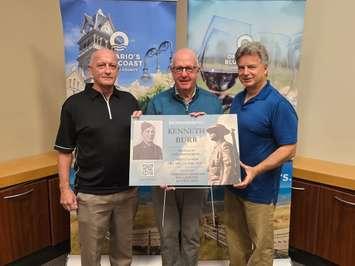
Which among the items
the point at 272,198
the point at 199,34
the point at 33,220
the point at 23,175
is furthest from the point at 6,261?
the point at 199,34

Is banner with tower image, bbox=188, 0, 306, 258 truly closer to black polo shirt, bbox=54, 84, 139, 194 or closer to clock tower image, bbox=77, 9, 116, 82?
clock tower image, bbox=77, 9, 116, 82

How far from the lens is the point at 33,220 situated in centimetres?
248

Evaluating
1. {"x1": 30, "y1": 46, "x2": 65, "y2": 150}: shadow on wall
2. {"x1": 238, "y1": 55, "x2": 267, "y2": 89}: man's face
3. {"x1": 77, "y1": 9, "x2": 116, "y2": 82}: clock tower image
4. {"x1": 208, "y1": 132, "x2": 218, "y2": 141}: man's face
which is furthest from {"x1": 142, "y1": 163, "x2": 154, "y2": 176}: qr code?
{"x1": 30, "y1": 46, "x2": 65, "y2": 150}: shadow on wall

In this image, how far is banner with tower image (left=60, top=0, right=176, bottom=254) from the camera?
2285 mm

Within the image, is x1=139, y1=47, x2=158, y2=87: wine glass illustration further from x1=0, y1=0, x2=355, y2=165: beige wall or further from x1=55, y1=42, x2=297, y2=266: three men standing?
x1=0, y1=0, x2=355, y2=165: beige wall

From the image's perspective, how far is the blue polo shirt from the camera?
5.66ft

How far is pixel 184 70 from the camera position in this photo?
181 cm

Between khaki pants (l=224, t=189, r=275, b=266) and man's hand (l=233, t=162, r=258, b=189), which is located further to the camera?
khaki pants (l=224, t=189, r=275, b=266)

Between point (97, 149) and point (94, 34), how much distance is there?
85 centimetres

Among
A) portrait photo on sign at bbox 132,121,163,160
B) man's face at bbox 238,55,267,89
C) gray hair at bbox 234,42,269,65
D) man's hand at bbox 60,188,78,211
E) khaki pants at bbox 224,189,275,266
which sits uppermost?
gray hair at bbox 234,42,269,65

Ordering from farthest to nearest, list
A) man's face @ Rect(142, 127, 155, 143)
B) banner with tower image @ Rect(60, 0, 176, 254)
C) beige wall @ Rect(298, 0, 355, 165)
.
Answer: beige wall @ Rect(298, 0, 355, 165)
banner with tower image @ Rect(60, 0, 176, 254)
man's face @ Rect(142, 127, 155, 143)

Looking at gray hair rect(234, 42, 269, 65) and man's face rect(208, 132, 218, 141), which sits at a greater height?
gray hair rect(234, 42, 269, 65)

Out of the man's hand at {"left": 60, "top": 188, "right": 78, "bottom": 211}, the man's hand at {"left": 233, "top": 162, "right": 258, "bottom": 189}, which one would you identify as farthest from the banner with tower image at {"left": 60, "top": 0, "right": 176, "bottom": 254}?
the man's hand at {"left": 233, "top": 162, "right": 258, "bottom": 189}

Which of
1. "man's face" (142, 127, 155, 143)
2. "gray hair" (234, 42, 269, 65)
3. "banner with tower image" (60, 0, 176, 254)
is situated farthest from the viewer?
"banner with tower image" (60, 0, 176, 254)
